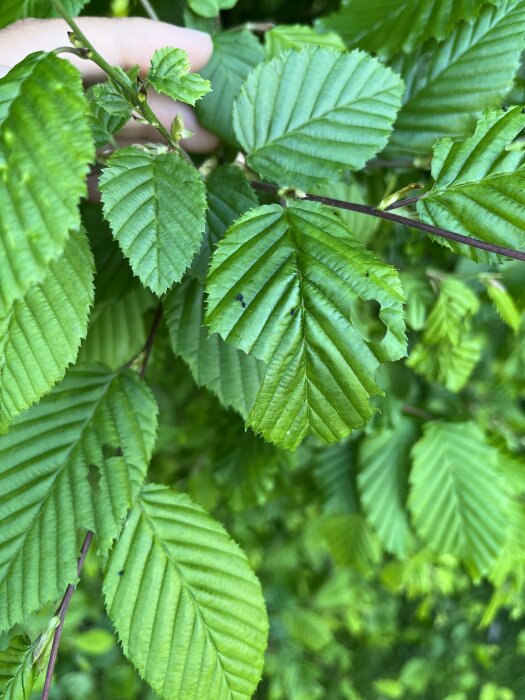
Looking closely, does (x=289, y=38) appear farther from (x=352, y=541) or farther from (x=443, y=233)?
(x=352, y=541)

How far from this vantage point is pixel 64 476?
1.92ft

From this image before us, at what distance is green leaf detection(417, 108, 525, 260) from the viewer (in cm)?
48

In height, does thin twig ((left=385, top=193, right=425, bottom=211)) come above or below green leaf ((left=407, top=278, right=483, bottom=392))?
above

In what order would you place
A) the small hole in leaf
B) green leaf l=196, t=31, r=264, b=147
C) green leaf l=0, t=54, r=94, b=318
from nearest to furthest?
green leaf l=0, t=54, r=94, b=318 → green leaf l=196, t=31, r=264, b=147 → the small hole in leaf

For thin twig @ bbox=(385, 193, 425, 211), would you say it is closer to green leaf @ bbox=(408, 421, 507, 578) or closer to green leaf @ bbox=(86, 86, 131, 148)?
green leaf @ bbox=(86, 86, 131, 148)

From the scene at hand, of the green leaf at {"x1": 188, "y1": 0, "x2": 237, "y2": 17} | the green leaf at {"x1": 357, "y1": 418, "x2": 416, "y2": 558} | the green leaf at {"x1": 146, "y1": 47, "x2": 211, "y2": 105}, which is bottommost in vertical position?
the green leaf at {"x1": 357, "y1": 418, "x2": 416, "y2": 558}

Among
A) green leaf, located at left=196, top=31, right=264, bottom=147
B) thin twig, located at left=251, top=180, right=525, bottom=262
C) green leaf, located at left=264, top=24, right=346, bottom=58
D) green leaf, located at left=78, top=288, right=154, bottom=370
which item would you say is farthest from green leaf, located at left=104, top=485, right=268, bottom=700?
green leaf, located at left=264, top=24, right=346, bottom=58

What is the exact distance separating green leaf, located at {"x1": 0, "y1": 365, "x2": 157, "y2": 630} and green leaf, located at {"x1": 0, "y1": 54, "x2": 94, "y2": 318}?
10.4 inches

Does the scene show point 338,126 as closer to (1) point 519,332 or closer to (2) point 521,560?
(1) point 519,332

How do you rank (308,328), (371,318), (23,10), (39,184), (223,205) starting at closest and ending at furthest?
(39,184) < (308,328) < (223,205) < (23,10) < (371,318)

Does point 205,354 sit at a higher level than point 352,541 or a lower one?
higher

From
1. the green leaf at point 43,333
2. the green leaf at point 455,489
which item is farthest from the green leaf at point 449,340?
the green leaf at point 43,333

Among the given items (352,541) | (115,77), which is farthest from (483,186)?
(352,541)

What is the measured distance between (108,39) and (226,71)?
0.15 m
